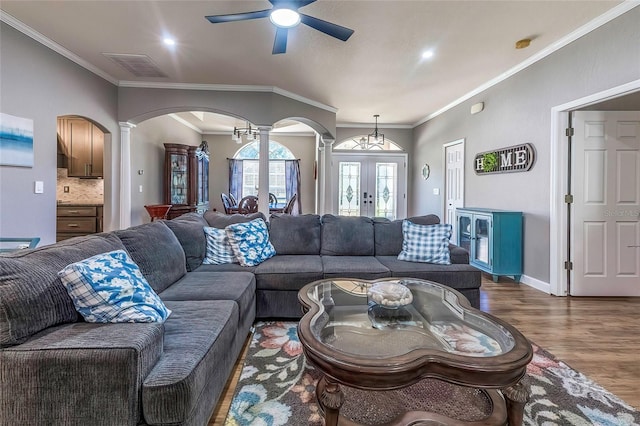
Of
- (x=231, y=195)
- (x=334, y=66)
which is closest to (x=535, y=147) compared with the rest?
(x=334, y=66)

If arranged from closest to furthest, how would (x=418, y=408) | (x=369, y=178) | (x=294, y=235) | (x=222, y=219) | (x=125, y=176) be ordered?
(x=418, y=408)
(x=222, y=219)
(x=294, y=235)
(x=125, y=176)
(x=369, y=178)

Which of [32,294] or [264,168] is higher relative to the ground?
[264,168]

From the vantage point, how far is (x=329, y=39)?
3412mm

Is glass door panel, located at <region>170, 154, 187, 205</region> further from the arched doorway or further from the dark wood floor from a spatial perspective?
the dark wood floor

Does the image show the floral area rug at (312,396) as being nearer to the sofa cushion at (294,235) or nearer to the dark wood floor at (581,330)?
the dark wood floor at (581,330)

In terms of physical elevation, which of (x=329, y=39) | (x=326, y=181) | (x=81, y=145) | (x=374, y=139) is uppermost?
(x=329, y=39)

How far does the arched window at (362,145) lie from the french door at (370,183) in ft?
0.54

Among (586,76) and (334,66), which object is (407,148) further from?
(586,76)

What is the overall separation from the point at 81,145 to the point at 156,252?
160 inches

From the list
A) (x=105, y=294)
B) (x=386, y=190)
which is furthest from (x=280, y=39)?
(x=386, y=190)

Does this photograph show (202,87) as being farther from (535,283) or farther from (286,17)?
(535,283)

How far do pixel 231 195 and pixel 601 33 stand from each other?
7778mm

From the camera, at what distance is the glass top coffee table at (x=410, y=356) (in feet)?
4.01

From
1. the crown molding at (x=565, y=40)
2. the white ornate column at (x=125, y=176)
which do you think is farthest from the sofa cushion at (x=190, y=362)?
the crown molding at (x=565, y=40)
